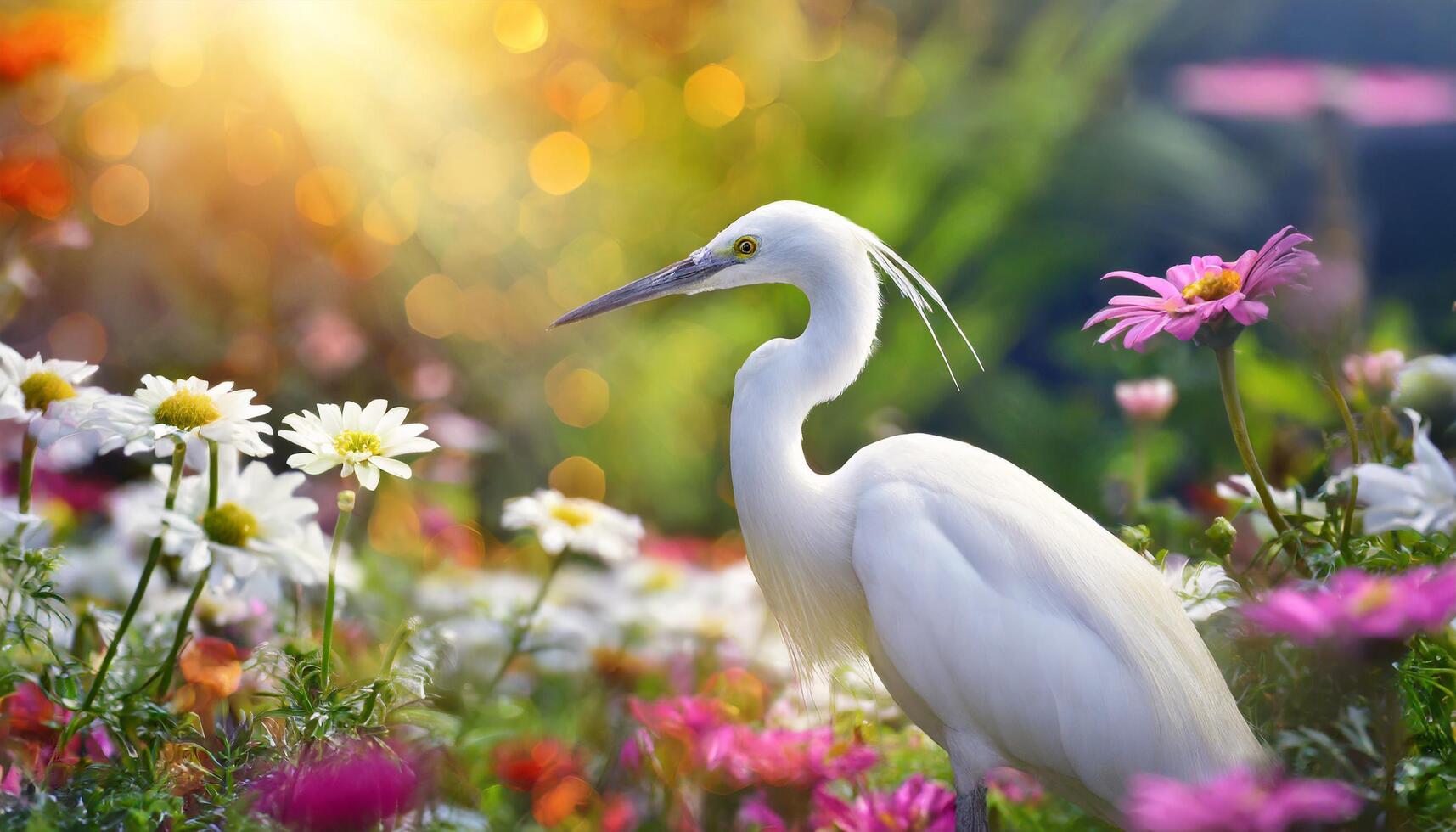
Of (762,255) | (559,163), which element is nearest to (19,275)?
(762,255)

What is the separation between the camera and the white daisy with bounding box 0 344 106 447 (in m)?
0.80

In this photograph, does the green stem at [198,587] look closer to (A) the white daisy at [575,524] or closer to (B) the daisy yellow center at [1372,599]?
(A) the white daisy at [575,524]

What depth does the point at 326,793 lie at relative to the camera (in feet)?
2.23

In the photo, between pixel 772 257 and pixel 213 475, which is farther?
pixel 772 257

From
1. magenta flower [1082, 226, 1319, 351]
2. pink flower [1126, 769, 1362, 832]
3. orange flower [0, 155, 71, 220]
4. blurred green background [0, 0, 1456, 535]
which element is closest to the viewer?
pink flower [1126, 769, 1362, 832]

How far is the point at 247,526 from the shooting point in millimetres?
788

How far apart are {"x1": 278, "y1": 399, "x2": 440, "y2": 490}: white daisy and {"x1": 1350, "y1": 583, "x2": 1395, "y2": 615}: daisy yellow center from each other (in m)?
0.62

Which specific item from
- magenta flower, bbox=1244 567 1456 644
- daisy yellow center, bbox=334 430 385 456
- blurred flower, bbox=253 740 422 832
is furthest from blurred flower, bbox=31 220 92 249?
magenta flower, bbox=1244 567 1456 644

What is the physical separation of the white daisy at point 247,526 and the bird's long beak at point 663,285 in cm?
32

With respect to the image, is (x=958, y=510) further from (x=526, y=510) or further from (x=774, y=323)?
(x=774, y=323)

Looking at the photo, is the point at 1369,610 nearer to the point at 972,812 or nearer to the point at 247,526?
the point at 972,812

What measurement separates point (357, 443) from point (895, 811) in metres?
0.56

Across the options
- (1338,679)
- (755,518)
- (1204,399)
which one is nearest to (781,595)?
(755,518)

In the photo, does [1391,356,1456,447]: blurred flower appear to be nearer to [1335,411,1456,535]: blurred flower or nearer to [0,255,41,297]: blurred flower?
[1335,411,1456,535]: blurred flower
